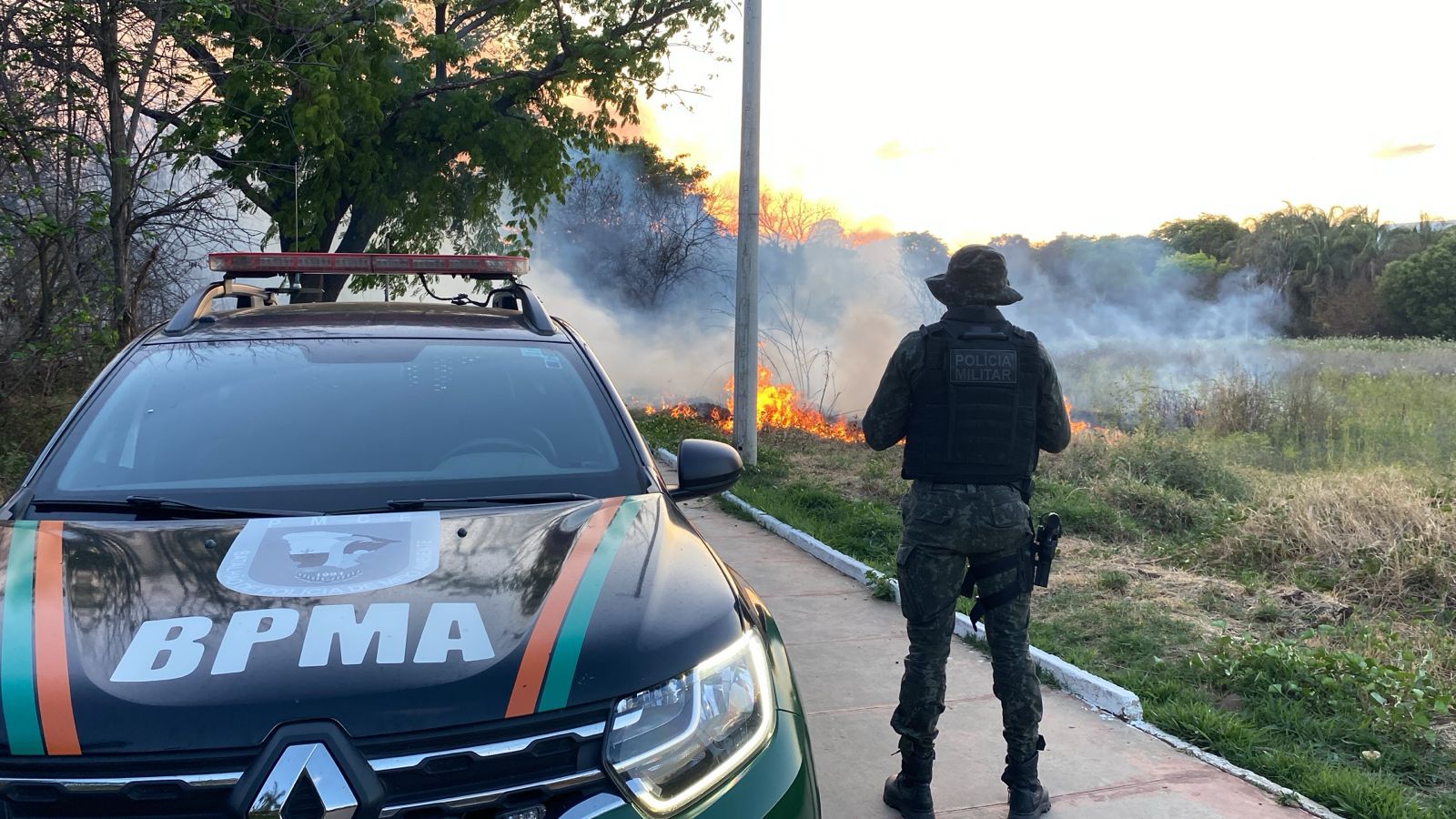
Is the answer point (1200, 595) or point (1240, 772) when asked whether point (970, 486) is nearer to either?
point (1240, 772)

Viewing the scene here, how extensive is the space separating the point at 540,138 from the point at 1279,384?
380 inches

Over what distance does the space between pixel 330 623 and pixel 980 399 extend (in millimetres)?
2113

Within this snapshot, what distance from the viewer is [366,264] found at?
3771mm

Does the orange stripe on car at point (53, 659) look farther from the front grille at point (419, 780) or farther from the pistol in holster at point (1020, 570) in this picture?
the pistol in holster at point (1020, 570)

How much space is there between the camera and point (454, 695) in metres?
1.64

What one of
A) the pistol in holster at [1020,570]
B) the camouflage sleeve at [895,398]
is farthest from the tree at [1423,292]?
the camouflage sleeve at [895,398]

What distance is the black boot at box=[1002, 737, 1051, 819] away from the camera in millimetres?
3260

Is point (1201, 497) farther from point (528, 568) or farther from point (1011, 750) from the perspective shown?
point (528, 568)

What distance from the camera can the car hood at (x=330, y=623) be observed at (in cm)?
159

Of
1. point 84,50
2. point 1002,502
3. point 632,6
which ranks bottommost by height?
point 1002,502

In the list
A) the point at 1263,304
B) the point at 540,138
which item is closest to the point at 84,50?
the point at 540,138

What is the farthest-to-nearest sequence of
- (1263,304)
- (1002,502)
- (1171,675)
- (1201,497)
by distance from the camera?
(1263,304)
(1201,497)
(1171,675)
(1002,502)

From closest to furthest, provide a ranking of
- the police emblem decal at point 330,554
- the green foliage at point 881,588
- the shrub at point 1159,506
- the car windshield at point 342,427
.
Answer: the police emblem decal at point 330,554 → the car windshield at point 342,427 → the green foliage at point 881,588 → the shrub at point 1159,506

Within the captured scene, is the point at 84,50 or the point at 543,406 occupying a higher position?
the point at 84,50
